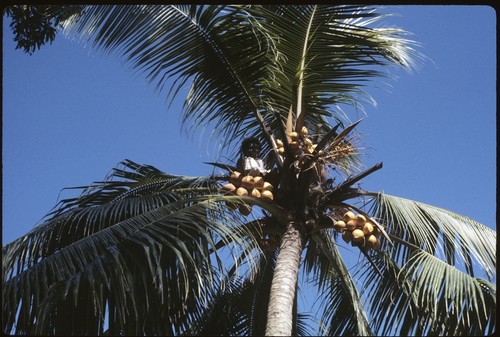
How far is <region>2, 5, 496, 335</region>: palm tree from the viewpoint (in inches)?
217

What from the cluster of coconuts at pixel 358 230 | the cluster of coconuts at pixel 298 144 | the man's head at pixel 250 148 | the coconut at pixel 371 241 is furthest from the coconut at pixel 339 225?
the man's head at pixel 250 148

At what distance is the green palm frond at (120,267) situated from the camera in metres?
5.18

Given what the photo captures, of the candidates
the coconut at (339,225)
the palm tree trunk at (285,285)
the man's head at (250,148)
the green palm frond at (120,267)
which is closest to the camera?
the green palm frond at (120,267)

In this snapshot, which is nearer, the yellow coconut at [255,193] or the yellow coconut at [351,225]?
the yellow coconut at [351,225]

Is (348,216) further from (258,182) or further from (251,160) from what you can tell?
(251,160)

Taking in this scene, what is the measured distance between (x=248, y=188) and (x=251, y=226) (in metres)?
0.32

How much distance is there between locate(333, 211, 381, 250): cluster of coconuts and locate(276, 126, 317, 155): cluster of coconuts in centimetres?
64

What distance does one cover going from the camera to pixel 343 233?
6.70 meters

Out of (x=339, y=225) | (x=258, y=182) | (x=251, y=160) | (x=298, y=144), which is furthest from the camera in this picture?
(x=251, y=160)

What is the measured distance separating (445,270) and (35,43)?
434 centimetres

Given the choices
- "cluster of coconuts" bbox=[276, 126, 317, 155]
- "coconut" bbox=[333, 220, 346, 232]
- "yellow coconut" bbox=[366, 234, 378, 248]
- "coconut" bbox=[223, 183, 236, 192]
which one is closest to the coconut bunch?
"cluster of coconuts" bbox=[276, 126, 317, 155]

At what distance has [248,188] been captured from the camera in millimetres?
6820

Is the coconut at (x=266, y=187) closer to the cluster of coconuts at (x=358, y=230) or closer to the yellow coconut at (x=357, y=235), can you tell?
the cluster of coconuts at (x=358, y=230)

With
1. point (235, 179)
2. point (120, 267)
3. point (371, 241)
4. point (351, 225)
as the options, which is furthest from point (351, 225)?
point (120, 267)
